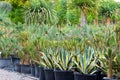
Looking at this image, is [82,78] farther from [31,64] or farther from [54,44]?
[31,64]

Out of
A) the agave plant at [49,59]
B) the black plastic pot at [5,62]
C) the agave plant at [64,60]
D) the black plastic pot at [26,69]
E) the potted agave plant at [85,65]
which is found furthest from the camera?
the black plastic pot at [5,62]

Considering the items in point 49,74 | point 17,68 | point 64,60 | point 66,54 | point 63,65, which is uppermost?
point 66,54

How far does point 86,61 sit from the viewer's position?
6676mm

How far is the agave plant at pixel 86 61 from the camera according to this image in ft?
21.7

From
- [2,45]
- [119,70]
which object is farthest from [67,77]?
[2,45]

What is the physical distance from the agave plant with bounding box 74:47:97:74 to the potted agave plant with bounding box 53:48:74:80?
298 mm

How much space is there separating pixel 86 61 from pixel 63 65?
75 cm

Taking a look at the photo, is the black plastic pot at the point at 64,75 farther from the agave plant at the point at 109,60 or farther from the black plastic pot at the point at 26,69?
the black plastic pot at the point at 26,69

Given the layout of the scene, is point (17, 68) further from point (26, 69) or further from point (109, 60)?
point (109, 60)

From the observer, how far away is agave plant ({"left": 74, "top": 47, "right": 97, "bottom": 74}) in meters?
6.61

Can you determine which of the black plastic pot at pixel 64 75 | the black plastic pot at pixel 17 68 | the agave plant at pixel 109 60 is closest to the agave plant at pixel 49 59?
the black plastic pot at pixel 64 75

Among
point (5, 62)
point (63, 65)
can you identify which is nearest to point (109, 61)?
point (63, 65)

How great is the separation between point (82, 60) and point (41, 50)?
2579mm

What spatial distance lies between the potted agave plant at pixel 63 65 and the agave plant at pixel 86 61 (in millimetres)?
298
